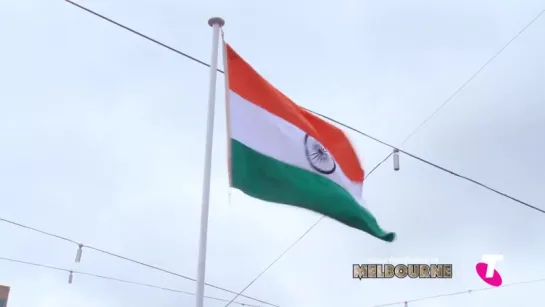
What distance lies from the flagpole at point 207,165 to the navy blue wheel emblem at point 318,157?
4.20 ft

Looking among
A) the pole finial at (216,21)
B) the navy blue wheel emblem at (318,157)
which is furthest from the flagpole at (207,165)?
the navy blue wheel emblem at (318,157)

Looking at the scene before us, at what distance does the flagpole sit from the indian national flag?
0.45 ft

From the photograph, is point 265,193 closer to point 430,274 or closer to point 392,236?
point 392,236

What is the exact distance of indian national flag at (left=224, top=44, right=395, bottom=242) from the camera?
688cm

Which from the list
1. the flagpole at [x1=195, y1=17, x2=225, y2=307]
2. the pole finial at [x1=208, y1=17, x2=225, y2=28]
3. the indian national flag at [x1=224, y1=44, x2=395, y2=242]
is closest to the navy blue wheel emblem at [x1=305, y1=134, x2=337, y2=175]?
the indian national flag at [x1=224, y1=44, x2=395, y2=242]

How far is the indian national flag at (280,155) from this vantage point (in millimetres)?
6883

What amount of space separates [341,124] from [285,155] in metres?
1.46

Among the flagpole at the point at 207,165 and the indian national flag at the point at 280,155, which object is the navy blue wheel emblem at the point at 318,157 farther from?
the flagpole at the point at 207,165

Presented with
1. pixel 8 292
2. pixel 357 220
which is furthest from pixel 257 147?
pixel 8 292

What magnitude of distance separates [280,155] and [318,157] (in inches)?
22.3

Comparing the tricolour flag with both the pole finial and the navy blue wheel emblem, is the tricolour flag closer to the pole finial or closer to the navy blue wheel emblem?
the navy blue wheel emblem

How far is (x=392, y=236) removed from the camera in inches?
295

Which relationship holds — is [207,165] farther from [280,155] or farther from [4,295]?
[4,295]

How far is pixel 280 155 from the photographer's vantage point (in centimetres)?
729
